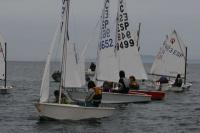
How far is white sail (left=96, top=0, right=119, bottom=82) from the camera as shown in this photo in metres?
37.7

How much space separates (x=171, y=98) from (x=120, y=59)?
6.17 metres

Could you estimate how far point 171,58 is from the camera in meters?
59.3

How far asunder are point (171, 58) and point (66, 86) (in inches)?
1201

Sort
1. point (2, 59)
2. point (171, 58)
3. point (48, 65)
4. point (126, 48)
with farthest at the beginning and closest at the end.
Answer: point (171, 58) → point (2, 59) → point (126, 48) → point (48, 65)

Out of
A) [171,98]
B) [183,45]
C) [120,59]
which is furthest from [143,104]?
[183,45]

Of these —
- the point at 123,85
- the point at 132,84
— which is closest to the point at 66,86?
the point at 123,85

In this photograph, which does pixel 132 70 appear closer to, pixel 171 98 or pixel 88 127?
pixel 171 98

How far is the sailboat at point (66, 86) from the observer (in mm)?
27609

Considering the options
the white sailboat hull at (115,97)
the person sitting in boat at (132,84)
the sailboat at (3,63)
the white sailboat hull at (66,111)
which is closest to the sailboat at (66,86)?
the white sailboat hull at (66,111)

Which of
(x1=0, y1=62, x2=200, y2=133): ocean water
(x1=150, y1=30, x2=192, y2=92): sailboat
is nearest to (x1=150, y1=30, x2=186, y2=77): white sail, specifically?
(x1=150, y1=30, x2=192, y2=92): sailboat

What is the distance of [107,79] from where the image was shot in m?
37.7

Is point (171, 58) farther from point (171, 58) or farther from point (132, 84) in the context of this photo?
point (132, 84)

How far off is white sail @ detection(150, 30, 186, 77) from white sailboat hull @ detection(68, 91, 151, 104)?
20.8m

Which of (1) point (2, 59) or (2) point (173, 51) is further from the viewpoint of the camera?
(2) point (173, 51)
